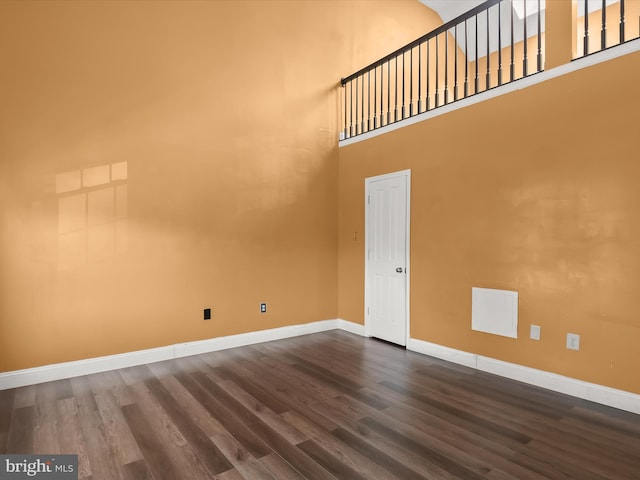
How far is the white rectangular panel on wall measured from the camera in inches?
142

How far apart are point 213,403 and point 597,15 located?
7616 millimetres

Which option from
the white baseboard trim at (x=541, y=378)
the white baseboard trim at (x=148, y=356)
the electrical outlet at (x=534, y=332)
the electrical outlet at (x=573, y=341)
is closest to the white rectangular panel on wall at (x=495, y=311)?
the electrical outlet at (x=534, y=332)

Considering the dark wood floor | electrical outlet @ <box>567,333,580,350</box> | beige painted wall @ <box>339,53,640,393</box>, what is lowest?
the dark wood floor

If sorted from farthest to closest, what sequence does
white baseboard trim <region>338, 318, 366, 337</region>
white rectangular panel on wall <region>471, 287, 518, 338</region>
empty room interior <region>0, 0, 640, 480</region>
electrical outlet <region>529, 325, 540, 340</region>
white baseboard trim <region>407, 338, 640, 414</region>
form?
white baseboard trim <region>338, 318, 366, 337</region>, white rectangular panel on wall <region>471, 287, 518, 338</region>, electrical outlet <region>529, 325, 540, 340</region>, white baseboard trim <region>407, 338, 640, 414</region>, empty room interior <region>0, 0, 640, 480</region>

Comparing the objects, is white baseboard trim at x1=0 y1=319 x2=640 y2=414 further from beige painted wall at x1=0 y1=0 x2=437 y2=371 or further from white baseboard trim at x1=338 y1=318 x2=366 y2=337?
white baseboard trim at x1=338 y1=318 x2=366 y2=337

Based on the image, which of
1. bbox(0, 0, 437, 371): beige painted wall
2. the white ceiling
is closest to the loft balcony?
the white ceiling

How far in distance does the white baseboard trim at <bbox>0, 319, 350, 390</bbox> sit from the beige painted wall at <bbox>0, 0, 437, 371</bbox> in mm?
83

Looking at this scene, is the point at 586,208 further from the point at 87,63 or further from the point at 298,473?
the point at 87,63

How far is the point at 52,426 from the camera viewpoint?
9.09ft

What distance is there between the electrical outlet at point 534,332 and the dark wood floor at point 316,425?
46 centimetres

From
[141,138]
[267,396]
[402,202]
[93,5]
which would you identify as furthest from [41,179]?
[402,202]

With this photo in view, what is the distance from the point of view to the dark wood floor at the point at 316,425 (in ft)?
7.43

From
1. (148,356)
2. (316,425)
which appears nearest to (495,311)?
(316,425)

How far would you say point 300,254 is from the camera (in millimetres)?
5277
